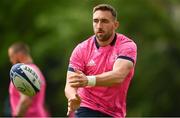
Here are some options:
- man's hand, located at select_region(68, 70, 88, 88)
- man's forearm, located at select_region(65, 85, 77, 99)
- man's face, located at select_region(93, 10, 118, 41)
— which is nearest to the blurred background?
man's face, located at select_region(93, 10, 118, 41)

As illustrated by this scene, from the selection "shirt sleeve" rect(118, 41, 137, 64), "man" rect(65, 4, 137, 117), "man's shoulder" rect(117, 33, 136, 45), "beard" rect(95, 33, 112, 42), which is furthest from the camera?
"man's shoulder" rect(117, 33, 136, 45)

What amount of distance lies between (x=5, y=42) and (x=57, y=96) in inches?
116

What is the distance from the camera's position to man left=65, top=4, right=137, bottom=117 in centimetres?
1183

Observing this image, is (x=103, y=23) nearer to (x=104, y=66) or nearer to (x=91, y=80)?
(x=104, y=66)

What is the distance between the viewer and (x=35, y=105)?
1565 centimetres

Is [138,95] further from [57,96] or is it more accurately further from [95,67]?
[95,67]

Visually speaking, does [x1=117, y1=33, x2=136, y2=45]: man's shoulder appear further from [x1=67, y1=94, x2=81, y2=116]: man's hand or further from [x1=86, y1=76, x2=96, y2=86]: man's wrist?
[x1=67, y1=94, x2=81, y2=116]: man's hand

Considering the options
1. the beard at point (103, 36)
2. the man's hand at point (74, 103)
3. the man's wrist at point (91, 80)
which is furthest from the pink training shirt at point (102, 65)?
the man's hand at point (74, 103)

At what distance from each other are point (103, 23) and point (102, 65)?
511 mm

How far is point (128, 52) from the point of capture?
39.3ft

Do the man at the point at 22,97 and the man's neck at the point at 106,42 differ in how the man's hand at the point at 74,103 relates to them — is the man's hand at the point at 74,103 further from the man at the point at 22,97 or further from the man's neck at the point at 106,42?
the man at the point at 22,97

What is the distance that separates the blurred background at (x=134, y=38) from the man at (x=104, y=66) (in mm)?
18538

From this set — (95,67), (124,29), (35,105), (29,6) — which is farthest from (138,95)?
(95,67)

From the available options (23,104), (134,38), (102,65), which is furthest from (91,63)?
(134,38)
